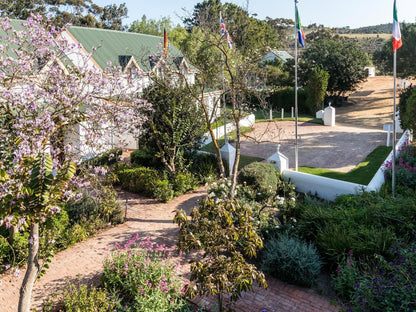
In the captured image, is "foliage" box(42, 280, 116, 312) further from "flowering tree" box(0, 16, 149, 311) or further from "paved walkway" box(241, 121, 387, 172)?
"paved walkway" box(241, 121, 387, 172)

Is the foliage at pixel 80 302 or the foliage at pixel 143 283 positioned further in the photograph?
the foliage at pixel 143 283

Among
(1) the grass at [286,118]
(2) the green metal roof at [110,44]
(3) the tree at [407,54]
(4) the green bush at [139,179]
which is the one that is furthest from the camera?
(3) the tree at [407,54]

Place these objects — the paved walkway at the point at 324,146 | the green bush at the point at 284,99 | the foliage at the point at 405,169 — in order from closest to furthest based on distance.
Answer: the foliage at the point at 405,169
the paved walkway at the point at 324,146
the green bush at the point at 284,99

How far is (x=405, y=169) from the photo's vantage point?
12.9m

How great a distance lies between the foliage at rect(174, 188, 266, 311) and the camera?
5441mm

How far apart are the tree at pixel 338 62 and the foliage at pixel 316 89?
2812mm

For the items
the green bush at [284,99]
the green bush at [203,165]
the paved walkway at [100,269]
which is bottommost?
the paved walkway at [100,269]

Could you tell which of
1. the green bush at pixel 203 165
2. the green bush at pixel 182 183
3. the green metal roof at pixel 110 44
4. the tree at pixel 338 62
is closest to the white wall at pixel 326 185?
the green bush at pixel 203 165

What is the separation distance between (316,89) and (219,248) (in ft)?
84.1

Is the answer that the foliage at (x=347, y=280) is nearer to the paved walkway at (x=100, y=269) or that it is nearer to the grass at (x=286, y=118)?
the paved walkway at (x=100, y=269)

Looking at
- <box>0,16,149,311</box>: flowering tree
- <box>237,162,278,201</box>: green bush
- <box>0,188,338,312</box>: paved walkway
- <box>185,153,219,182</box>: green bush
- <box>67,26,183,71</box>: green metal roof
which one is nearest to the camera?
<box>0,16,149,311</box>: flowering tree

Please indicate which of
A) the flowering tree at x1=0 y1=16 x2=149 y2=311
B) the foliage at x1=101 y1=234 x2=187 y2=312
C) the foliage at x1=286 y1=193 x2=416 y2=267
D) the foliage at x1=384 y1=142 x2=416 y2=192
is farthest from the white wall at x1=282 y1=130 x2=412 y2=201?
the foliage at x1=101 y1=234 x2=187 y2=312

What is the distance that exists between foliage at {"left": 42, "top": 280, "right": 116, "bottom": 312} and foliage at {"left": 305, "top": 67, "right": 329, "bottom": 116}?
26.0m

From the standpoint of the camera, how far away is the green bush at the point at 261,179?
11.4 metres
